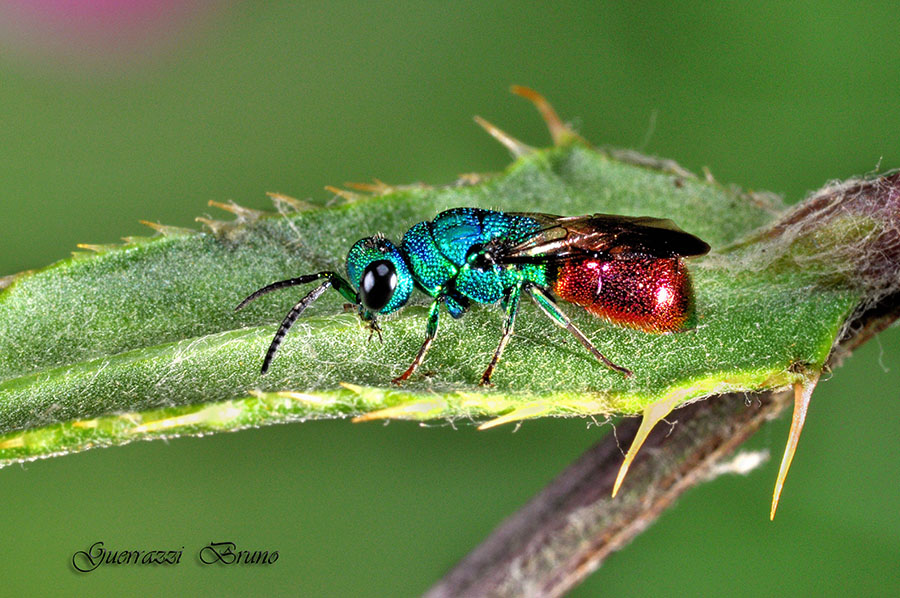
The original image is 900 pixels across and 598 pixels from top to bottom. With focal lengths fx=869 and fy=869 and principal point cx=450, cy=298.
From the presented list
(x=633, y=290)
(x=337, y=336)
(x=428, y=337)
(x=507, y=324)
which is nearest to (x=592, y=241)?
(x=633, y=290)

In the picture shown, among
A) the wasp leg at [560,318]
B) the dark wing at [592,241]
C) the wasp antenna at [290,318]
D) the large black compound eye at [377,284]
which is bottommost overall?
the wasp antenna at [290,318]

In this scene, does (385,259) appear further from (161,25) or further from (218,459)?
(161,25)

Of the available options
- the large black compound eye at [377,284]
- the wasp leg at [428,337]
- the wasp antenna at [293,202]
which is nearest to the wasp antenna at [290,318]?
the large black compound eye at [377,284]

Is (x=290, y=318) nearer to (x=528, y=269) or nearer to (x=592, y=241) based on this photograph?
(x=528, y=269)

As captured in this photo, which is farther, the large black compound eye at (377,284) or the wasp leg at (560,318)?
the large black compound eye at (377,284)

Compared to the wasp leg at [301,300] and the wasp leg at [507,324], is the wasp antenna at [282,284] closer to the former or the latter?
the wasp leg at [301,300]

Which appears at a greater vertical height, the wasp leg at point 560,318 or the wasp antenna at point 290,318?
the wasp leg at point 560,318

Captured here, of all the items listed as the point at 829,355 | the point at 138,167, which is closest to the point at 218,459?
the point at 138,167
